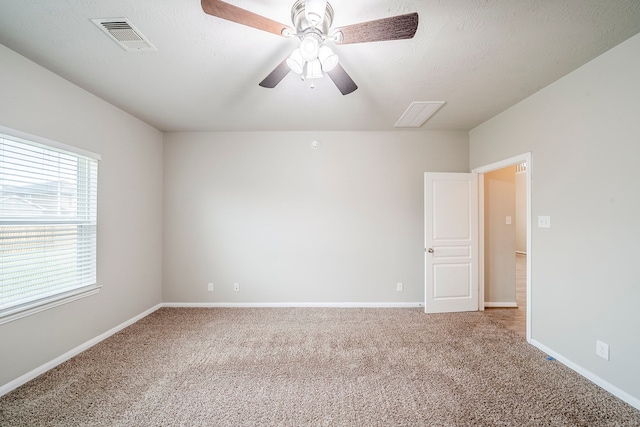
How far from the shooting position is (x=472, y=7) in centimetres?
150

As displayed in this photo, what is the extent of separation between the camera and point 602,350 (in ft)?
6.40

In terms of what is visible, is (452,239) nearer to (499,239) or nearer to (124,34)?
(499,239)

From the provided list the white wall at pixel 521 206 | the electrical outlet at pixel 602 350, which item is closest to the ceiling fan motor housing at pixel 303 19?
the electrical outlet at pixel 602 350

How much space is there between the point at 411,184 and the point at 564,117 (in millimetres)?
1763

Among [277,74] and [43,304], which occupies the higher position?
[277,74]

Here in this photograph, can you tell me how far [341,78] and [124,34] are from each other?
5.16 feet

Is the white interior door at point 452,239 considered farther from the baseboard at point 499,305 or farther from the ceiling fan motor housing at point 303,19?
the ceiling fan motor housing at point 303,19

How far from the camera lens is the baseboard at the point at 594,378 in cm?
177

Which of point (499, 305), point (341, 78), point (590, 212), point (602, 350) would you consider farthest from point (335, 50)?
point (499, 305)

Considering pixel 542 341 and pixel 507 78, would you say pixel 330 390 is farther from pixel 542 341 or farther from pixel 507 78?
pixel 507 78

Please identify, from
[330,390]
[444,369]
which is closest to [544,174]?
[444,369]

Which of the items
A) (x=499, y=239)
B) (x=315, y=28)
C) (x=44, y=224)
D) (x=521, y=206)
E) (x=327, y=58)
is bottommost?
(x=499, y=239)

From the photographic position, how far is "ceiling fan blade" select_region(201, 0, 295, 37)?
115 centimetres

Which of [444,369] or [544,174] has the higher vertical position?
[544,174]
